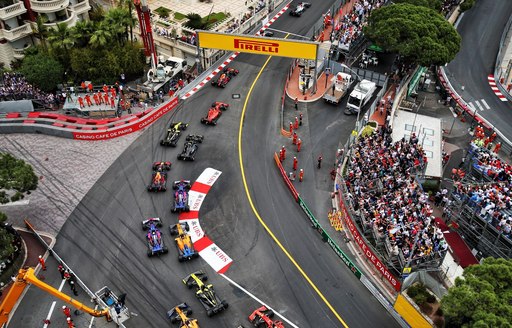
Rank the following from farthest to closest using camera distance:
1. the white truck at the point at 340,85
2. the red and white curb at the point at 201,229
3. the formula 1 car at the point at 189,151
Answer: the white truck at the point at 340,85 → the formula 1 car at the point at 189,151 → the red and white curb at the point at 201,229

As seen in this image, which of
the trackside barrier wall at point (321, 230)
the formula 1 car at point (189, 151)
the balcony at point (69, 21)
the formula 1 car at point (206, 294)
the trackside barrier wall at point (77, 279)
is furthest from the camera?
the balcony at point (69, 21)

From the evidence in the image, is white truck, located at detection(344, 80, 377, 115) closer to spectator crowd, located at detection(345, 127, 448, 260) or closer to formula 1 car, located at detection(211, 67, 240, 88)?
spectator crowd, located at detection(345, 127, 448, 260)

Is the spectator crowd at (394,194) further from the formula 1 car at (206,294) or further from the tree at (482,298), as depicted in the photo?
the formula 1 car at (206,294)

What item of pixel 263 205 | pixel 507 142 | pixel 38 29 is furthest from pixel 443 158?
pixel 38 29

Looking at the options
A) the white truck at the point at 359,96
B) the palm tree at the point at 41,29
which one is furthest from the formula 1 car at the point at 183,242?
the palm tree at the point at 41,29

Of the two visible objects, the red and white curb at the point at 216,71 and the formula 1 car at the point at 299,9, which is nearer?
the red and white curb at the point at 216,71

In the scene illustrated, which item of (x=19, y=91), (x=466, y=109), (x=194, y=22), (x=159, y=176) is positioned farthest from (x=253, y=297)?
(x=194, y=22)

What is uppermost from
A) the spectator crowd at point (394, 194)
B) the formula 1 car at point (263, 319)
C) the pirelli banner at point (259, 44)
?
the pirelli banner at point (259, 44)

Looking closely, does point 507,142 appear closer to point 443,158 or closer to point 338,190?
point 443,158
